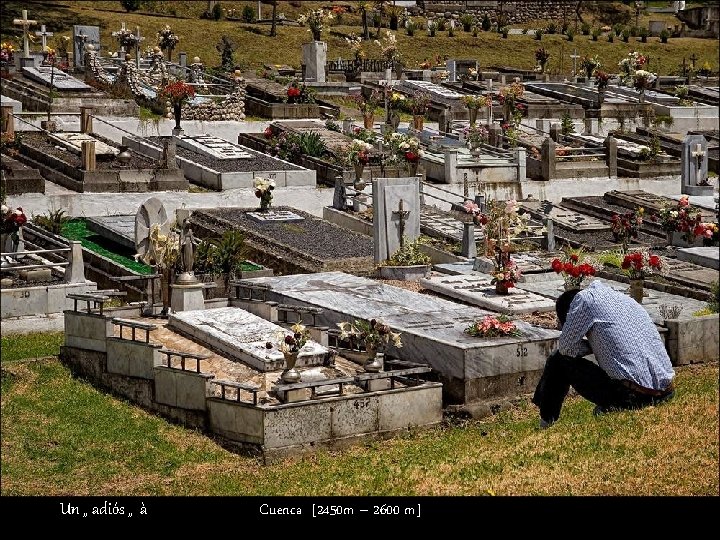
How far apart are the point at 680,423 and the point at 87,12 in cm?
4148

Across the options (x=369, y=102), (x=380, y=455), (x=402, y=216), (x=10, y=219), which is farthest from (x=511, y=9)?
(x=380, y=455)

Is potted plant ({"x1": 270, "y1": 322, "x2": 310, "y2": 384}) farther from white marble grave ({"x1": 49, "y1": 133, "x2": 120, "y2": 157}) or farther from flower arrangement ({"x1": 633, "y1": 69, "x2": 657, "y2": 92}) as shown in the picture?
flower arrangement ({"x1": 633, "y1": 69, "x2": 657, "y2": 92})

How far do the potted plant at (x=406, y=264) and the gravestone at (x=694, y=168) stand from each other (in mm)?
11550

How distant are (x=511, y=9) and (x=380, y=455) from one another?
53.9 m

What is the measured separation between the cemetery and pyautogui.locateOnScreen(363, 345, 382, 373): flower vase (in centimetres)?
3

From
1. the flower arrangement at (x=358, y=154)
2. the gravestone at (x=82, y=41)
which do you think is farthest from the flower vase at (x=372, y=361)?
the gravestone at (x=82, y=41)

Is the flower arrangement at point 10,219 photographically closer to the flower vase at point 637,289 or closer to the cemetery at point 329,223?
the cemetery at point 329,223

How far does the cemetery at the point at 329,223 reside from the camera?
19016 mm

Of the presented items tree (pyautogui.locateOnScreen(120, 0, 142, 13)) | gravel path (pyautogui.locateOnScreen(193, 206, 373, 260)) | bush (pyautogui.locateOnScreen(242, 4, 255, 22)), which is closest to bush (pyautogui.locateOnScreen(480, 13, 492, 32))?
bush (pyautogui.locateOnScreen(242, 4, 255, 22))

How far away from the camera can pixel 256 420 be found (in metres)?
17.3

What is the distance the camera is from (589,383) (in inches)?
596

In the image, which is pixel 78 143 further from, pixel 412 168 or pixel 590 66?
pixel 590 66
